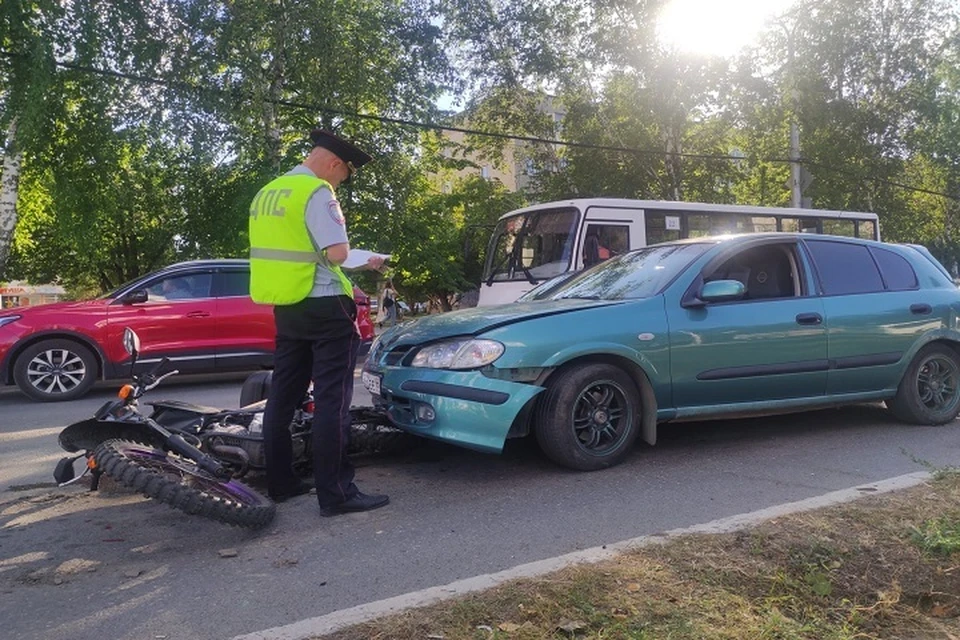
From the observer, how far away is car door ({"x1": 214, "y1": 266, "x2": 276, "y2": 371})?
10094mm

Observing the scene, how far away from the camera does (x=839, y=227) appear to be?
1852 centimetres

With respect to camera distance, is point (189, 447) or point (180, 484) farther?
point (189, 447)

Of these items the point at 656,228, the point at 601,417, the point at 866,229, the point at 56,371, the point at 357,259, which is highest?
the point at 866,229

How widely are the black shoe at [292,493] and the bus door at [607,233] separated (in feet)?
29.8

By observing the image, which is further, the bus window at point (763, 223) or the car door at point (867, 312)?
the bus window at point (763, 223)

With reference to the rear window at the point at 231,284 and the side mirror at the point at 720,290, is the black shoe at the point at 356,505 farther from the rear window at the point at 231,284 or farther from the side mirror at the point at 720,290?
the rear window at the point at 231,284

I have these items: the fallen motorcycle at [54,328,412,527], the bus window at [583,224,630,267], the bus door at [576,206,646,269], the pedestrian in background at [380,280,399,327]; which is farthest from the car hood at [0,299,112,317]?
the pedestrian in background at [380,280,399,327]

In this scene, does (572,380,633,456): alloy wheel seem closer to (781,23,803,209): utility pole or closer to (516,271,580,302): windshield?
(516,271,580,302): windshield

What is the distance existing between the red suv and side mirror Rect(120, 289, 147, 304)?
0.01 meters

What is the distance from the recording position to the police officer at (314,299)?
12.9ft

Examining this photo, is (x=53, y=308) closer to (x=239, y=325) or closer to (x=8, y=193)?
(x=239, y=325)

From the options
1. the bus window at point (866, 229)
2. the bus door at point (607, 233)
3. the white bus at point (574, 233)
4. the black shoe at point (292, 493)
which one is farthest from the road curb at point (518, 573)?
the bus window at point (866, 229)

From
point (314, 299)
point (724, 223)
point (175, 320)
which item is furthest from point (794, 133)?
point (314, 299)

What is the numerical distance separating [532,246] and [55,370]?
7809mm
